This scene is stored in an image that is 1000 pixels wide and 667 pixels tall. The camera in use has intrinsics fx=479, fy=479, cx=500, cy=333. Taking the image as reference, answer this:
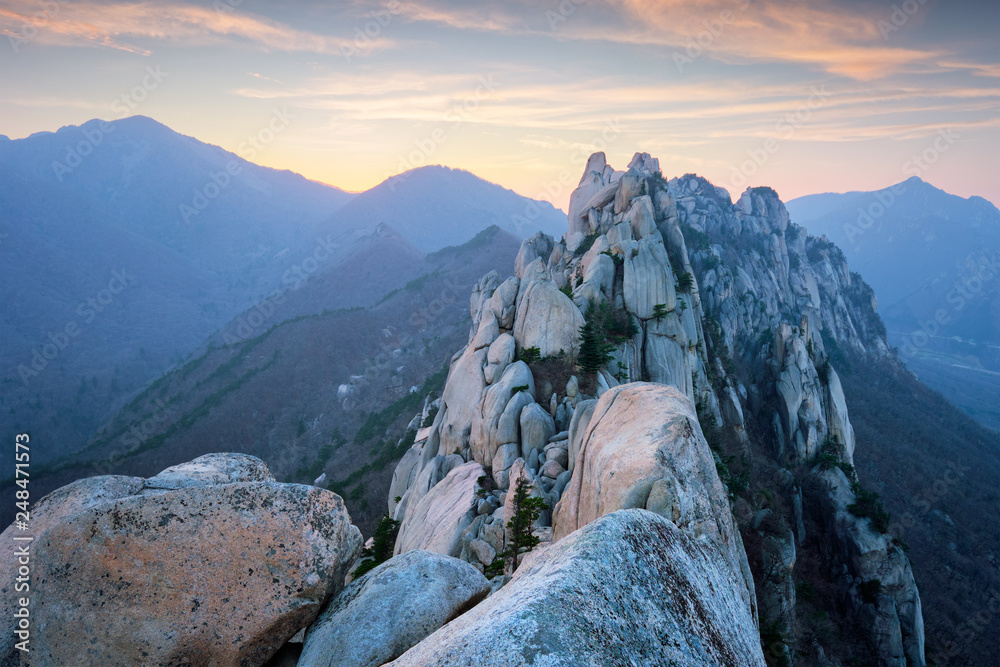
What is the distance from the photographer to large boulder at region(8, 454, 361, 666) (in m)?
7.36

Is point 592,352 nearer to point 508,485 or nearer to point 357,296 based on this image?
point 508,485

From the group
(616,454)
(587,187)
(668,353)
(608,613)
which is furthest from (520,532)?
(587,187)

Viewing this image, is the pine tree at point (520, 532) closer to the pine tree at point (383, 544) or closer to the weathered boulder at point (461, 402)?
the pine tree at point (383, 544)

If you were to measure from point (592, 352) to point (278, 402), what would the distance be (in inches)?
3949

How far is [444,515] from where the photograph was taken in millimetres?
23703

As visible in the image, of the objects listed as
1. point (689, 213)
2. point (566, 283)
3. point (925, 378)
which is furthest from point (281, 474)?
point (925, 378)

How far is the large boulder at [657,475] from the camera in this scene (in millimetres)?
10625

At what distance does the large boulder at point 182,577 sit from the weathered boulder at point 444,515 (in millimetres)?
12870

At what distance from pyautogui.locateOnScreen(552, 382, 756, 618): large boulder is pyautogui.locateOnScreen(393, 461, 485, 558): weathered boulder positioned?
23.4 ft

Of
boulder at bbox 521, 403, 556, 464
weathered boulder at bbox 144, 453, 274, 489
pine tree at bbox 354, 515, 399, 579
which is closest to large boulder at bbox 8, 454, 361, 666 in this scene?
weathered boulder at bbox 144, 453, 274, 489

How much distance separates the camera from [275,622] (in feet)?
25.9

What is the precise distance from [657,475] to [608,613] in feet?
19.5

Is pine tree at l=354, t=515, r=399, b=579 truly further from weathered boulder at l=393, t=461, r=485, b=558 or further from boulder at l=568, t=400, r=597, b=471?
boulder at l=568, t=400, r=597, b=471

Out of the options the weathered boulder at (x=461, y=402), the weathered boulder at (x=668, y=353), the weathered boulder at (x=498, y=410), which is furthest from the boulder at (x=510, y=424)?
the weathered boulder at (x=668, y=353)
